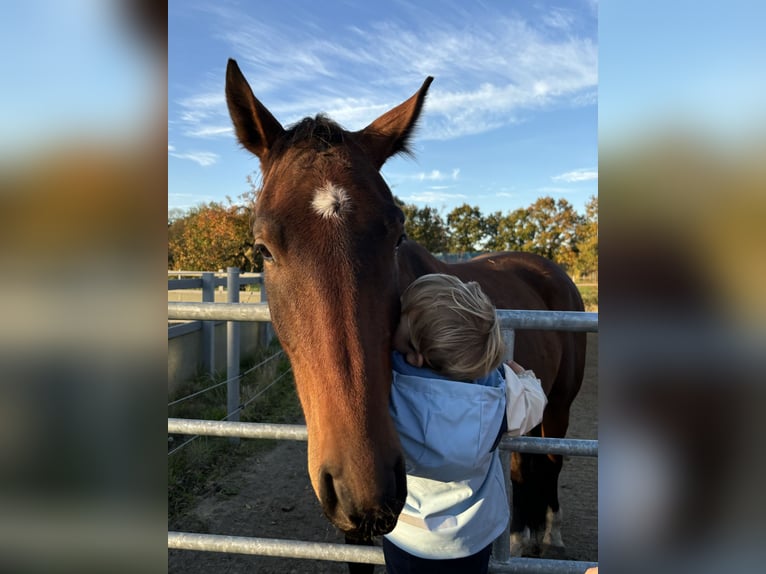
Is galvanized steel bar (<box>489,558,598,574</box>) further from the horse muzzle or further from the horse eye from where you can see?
the horse eye

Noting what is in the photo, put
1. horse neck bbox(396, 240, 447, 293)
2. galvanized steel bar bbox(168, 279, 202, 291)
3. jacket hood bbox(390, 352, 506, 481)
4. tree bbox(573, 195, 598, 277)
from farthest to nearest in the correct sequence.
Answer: tree bbox(573, 195, 598, 277), galvanized steel bar bbox(168, 279, 202, 291), horse neck bbox(396, 240, 447, 293), jacket hood bbox(390, 352, 506, 481)

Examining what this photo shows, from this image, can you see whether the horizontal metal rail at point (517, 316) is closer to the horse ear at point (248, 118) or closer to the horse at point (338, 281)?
the horse at point (338, 281)

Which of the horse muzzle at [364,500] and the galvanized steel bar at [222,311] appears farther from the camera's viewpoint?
the galvanized steel bar at [222,311]

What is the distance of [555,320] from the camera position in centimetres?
186

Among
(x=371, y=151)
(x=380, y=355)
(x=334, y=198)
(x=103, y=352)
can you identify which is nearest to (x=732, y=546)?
(x=103, y=352)

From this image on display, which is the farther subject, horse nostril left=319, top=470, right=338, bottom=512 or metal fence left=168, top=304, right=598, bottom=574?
metal fence left=168, top=304, right=598, bottom=574

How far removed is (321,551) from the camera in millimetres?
1963

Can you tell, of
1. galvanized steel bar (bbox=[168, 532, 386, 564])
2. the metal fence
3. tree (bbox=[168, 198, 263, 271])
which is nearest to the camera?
the metal fence

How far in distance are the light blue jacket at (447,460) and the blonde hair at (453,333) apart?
0.18 feet

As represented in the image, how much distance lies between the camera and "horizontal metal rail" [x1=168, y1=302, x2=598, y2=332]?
184 cm

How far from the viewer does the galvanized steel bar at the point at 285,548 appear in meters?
1.96

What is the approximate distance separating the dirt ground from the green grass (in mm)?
146

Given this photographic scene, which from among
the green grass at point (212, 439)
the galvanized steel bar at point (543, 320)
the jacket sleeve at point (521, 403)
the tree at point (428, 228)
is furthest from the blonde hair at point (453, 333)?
the tree at point (428, 228)

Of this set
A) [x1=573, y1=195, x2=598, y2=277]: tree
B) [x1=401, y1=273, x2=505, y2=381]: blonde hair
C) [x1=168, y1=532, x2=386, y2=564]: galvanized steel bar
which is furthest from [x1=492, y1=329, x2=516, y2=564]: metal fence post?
[x1=573, y1=195, x2=598, y2=277]: tree
